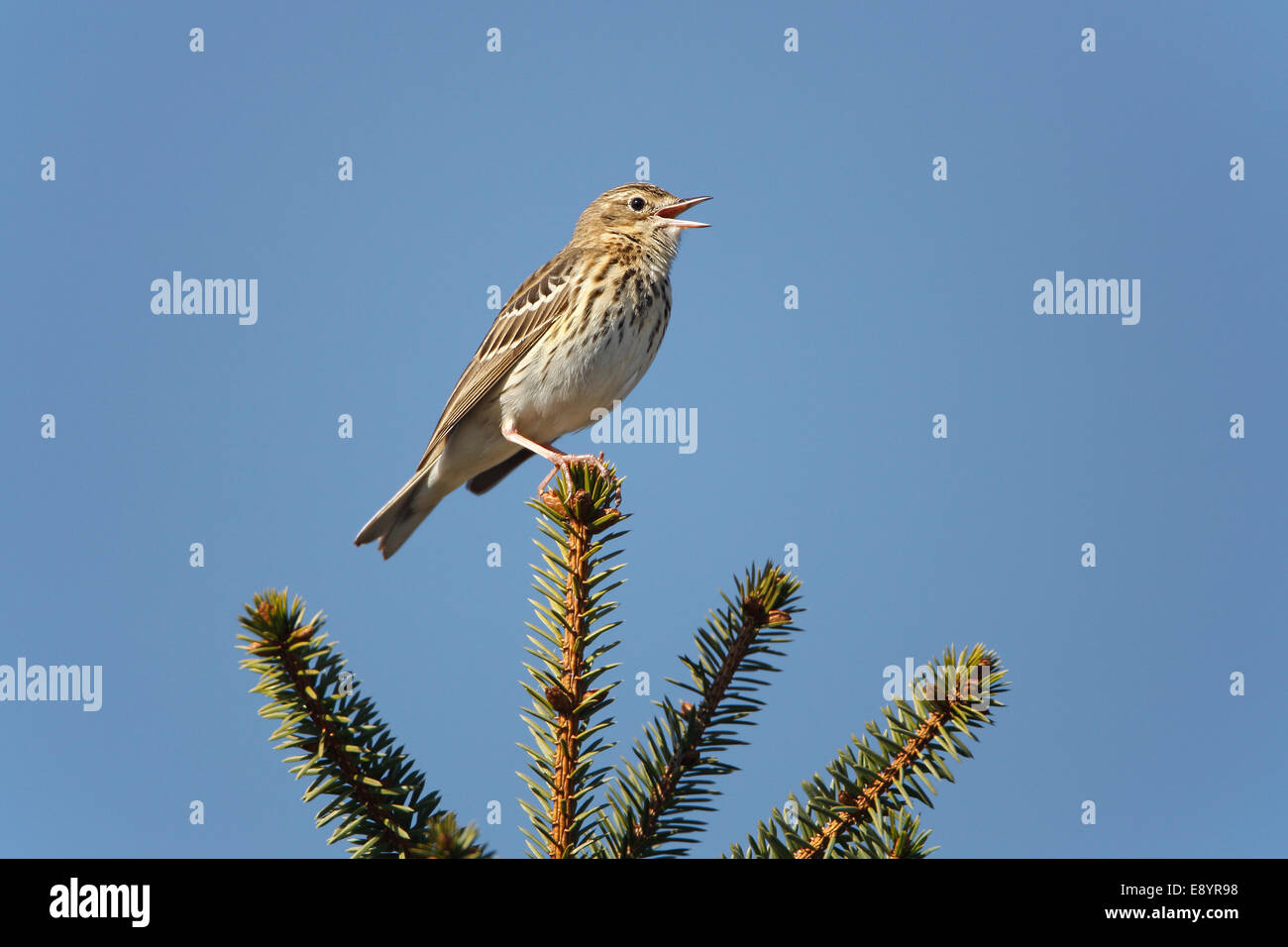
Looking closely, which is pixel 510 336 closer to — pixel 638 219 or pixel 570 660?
pixel 638 219

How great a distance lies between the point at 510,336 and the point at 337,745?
516 cm

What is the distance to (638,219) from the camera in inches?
329

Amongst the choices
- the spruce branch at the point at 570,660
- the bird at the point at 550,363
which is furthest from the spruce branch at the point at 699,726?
the bird at the point at 550,363

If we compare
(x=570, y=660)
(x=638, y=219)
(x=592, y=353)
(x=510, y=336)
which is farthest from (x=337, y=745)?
(x=638, y=219)

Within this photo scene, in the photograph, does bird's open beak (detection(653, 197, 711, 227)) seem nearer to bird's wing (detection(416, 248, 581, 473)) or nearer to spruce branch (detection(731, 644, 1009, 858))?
bird's wing (detection(416, 248, 581, 473))

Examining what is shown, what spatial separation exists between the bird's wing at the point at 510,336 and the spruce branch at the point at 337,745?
478cm

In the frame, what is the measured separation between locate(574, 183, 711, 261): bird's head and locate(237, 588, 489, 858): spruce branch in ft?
18.1

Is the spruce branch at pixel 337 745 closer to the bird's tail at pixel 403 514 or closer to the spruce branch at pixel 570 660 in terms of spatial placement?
the spruce branch at pixel 570 660

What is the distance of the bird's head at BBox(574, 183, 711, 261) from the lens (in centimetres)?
807
